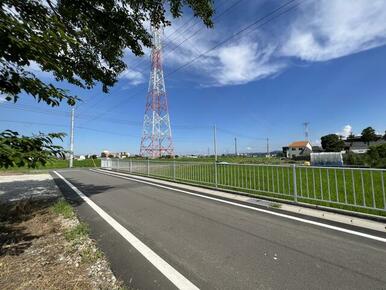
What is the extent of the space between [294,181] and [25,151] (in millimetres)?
5919

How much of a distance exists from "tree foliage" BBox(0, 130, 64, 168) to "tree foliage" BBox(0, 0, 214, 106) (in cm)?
62

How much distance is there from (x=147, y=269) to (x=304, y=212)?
13.1ft

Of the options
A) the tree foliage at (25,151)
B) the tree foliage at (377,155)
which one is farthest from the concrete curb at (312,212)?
the tree foliage at (377,155)

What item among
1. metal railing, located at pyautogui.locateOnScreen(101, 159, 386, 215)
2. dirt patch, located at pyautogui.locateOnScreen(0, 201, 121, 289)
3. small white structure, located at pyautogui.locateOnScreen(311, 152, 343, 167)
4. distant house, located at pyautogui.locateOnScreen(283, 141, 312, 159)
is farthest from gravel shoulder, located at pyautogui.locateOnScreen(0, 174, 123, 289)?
distant house, located at pyautogui.locateOnScreen(283, 141, 312, 159)

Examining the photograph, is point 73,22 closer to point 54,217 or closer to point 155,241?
point 54,217

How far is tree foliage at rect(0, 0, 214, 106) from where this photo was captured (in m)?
2.84

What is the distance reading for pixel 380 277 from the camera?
9.28ft

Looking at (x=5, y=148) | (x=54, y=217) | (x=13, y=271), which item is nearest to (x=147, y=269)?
(x=13, y=271)

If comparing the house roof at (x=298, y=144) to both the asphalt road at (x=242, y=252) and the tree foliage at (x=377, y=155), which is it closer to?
the tree foliage at (x=377, y=155)

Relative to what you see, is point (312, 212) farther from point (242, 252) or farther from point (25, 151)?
point (25, 151)

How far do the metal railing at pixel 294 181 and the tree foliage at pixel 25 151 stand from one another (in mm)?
5556

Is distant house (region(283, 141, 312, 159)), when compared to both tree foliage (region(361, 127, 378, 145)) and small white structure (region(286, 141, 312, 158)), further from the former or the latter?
tree foliage (region(361, 127, 378, 145))

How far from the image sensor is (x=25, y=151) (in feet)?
9.59

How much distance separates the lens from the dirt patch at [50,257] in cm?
290
